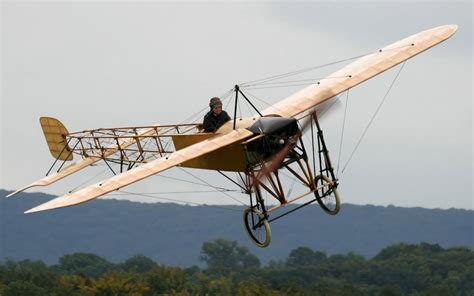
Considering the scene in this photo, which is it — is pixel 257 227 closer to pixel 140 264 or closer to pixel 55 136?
pixel 55 136

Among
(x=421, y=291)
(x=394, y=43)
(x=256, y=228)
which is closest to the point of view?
(x=256, y=228)

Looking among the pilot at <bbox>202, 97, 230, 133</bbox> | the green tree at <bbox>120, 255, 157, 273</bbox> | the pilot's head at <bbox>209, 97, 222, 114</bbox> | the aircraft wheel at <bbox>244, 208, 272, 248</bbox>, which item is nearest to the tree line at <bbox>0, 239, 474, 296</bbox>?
the green tree at <bbox>120, 255, 157, 273</bbox>

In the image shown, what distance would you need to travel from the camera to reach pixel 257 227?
94.5 ft

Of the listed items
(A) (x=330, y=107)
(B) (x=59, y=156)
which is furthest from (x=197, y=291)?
(A) (x=330, y=107)

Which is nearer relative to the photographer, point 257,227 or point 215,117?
point 257,227

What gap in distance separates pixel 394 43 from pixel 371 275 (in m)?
135

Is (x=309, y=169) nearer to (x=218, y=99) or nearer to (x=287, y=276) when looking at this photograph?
(x=218, y=99)

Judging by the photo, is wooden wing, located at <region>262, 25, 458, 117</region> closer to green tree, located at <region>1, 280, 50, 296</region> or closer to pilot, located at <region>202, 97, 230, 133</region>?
pilot, located at <region>202, 97, 230, 133</region>

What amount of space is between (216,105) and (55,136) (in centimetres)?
1209

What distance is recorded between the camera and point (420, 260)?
6855 inches

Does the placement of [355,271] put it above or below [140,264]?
below

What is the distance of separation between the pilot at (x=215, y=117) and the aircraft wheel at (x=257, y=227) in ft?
8.94

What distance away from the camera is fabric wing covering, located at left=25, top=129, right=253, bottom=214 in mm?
26047

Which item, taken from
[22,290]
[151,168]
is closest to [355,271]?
[22,290]
